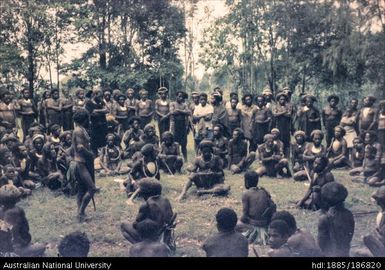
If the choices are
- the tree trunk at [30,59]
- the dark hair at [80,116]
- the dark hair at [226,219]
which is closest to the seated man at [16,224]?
the dark hair at [80,116]

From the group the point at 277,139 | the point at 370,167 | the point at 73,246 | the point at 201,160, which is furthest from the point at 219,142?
the point at 73,246

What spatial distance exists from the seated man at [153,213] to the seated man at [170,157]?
5.44m

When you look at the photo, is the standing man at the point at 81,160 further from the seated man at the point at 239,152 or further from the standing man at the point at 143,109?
the standing man at the point at 143,109

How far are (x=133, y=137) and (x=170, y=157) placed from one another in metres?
1.20

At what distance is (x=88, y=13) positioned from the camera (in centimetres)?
1778

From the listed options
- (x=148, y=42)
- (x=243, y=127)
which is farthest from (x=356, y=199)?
(x=148, y=42)

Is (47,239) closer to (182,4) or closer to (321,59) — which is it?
(321,59)

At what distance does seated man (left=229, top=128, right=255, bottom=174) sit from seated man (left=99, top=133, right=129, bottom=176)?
8.96ft

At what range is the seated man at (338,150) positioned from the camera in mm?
12833

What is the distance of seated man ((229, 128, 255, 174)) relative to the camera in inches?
526

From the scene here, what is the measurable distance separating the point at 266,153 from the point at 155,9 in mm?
8047

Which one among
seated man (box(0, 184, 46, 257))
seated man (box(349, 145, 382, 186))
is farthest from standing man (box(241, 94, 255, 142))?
seated man (box(0, 184, 46, 257))

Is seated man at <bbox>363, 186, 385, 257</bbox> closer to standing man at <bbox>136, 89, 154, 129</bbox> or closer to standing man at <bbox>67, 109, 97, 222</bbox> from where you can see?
standing man at <bbox>67, 109, 97, 222</bbox>

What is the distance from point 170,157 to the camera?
12.8 metres
